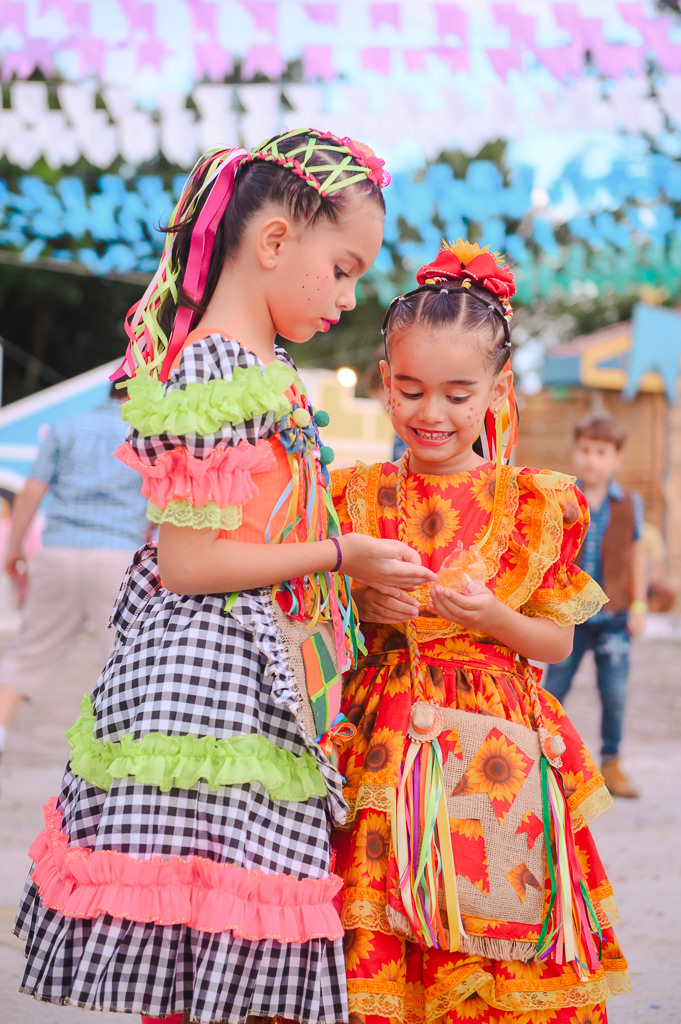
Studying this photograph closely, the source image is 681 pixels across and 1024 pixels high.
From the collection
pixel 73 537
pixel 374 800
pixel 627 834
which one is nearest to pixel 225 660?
pixel 374 800

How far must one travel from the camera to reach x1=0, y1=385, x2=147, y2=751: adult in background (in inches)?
172

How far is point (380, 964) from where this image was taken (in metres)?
1.73

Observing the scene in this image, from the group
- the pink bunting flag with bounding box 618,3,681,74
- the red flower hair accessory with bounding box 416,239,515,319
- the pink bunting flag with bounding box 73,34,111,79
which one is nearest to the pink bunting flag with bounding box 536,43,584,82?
the pink bunting flag with bounding box 618,3,681,74

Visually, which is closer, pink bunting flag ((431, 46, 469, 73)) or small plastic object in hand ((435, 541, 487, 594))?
small plastic object in hand ((435, 541, 487, 594))

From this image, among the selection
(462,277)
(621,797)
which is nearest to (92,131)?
(621,797)

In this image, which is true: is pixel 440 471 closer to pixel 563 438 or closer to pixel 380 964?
pixel 380 964

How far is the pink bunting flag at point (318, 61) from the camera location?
6.33 m

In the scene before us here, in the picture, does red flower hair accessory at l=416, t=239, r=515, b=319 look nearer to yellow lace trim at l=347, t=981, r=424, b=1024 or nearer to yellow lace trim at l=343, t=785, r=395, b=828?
yellow lace trim at l=343, t=785, r=395, b=828

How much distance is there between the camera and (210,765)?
160 cm

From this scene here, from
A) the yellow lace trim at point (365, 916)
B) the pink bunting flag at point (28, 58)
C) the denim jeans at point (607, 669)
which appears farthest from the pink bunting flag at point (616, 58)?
the yellow lace trim at point (365, 916)

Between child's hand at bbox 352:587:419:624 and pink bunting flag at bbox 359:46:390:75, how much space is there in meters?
5.29

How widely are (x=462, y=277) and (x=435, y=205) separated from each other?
258 inches

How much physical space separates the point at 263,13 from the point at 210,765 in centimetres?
576

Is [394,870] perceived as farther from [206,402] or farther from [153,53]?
[153,53]
